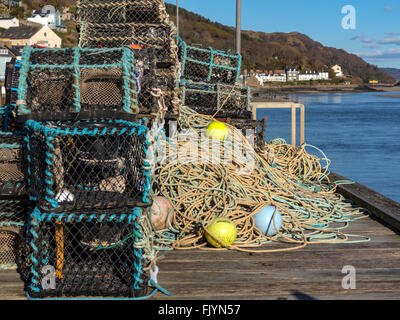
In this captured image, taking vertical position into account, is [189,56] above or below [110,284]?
above

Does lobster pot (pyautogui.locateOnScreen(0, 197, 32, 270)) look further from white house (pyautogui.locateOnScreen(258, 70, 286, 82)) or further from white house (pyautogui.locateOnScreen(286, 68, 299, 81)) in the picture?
white house (pyautogui.locateOnScreen(286, 68, 299, 81))

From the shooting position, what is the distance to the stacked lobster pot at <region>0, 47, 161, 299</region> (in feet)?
9.59

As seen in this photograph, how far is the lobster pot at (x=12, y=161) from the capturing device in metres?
3.22

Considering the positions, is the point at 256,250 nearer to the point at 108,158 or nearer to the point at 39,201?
the point at 108,158

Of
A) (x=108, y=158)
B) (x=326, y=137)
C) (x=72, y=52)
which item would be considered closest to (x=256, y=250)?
(x=108, y=158)

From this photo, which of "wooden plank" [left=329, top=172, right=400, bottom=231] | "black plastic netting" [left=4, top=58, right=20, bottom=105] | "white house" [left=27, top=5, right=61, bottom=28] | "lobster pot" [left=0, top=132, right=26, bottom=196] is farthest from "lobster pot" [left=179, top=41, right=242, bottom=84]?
"white house" [left=27, top=5, right=61, bottom=28]

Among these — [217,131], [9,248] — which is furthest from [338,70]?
[9,248]

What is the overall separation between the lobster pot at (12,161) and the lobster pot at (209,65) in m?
3.49

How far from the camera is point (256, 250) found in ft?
12.3

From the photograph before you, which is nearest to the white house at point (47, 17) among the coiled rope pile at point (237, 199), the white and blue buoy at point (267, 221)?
the coiled rope pile at point (237, 199)

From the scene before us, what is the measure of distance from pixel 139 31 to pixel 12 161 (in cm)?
252

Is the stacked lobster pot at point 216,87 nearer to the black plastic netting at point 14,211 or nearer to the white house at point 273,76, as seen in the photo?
the black plastic netting at point 14,211

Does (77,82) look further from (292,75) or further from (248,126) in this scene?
(292,75)
